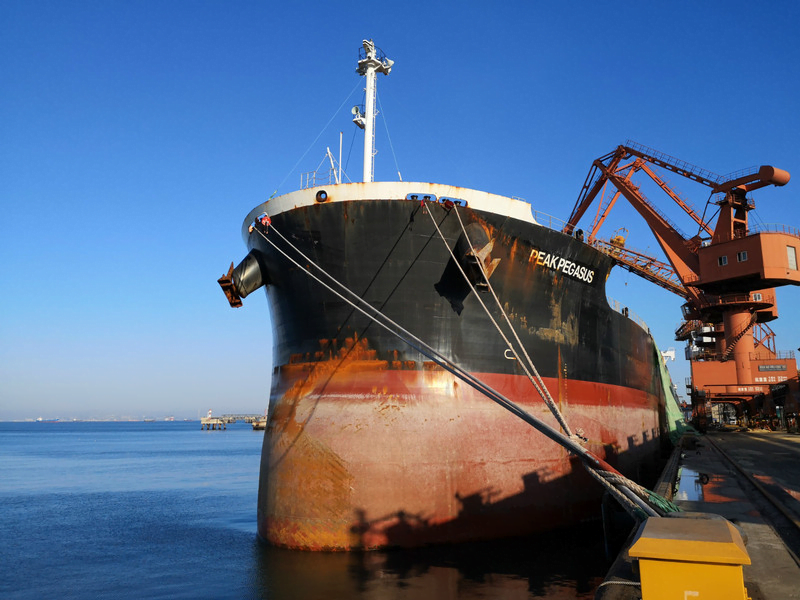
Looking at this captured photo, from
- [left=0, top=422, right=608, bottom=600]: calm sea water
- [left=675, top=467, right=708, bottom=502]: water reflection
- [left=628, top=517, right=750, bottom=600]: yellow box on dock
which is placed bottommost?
[left=0, top=422, right=608, bottom=600]: calm sea water

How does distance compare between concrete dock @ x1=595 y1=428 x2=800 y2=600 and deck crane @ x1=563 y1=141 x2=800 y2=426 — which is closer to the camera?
concrete dock @ x1=595 y1=428 x2=800 y2=600

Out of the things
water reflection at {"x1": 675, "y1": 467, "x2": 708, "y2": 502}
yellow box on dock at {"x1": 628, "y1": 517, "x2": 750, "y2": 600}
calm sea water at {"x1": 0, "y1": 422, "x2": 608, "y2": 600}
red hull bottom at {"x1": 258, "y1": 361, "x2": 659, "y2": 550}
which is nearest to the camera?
yellow box on dock at {"x1": 628, "y1": 517, "x2": 750, "y2": 600}

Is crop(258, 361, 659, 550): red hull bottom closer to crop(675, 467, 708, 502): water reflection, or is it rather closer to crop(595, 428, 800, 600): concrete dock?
crop(675, 467, 708, 502): water reflection

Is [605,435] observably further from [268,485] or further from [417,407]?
[268,485]

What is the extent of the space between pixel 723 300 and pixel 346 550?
25226 millimetres

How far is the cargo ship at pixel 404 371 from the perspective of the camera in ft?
34.7

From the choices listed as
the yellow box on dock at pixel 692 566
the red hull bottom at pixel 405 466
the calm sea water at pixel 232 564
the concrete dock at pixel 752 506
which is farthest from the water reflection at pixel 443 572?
the yellow box on dock at pixel 692 566

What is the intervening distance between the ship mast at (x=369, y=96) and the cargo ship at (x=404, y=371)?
7.74 feet

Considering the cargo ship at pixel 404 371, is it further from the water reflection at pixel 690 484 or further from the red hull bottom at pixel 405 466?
the water reflection at pixel 690 484

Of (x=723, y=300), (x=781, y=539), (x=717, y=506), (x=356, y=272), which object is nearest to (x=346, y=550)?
(x=356, y=272)

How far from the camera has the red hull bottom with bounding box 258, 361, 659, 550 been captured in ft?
34.3

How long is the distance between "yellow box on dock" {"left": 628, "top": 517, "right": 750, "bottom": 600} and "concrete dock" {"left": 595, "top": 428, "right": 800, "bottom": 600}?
0.65 m

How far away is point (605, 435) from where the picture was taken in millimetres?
14367

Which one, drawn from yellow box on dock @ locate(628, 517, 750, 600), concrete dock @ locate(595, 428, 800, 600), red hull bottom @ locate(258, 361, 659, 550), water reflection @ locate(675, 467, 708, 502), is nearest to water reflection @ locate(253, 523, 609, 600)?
red hull bottom @ locate(258, 361, 659, 550)
